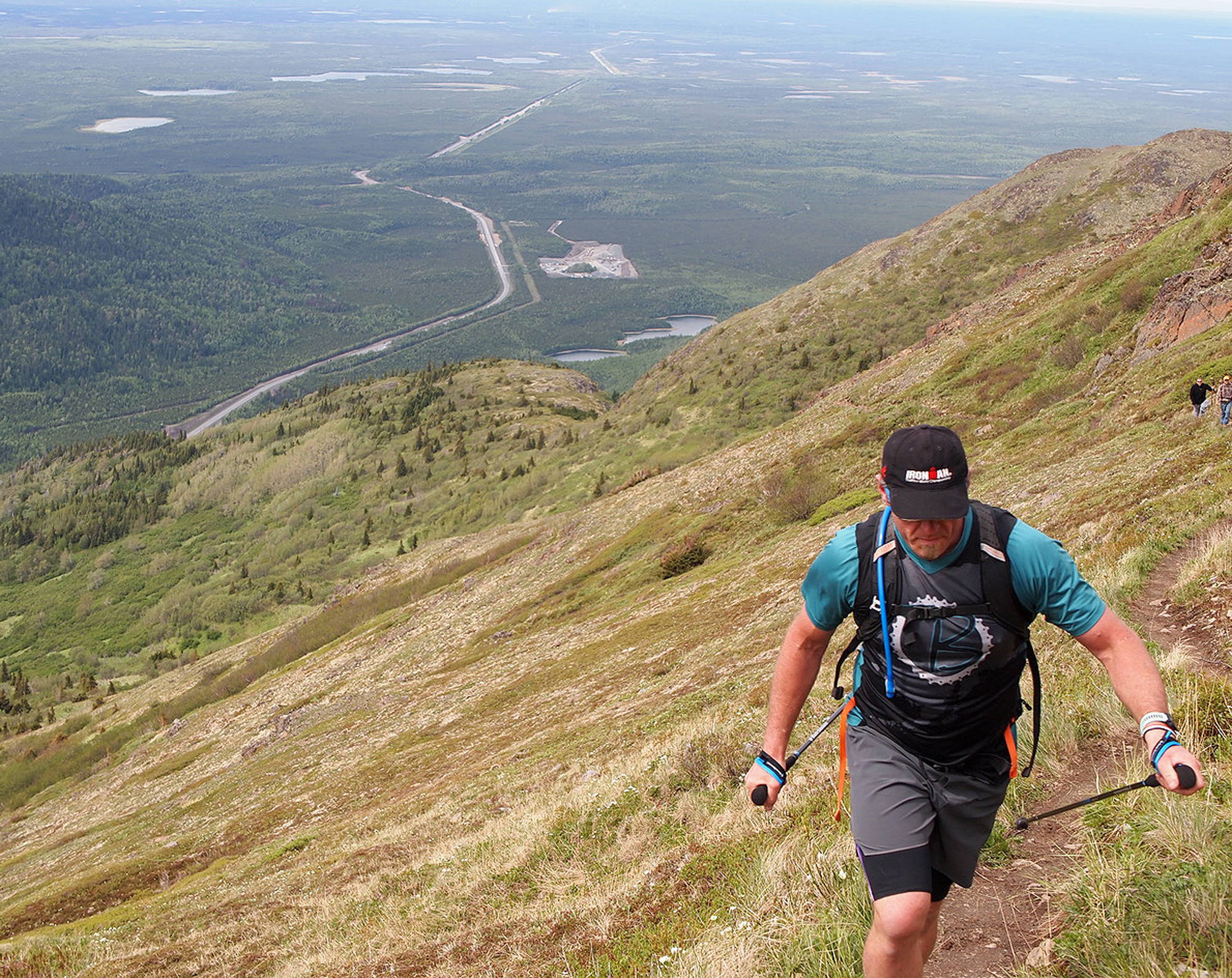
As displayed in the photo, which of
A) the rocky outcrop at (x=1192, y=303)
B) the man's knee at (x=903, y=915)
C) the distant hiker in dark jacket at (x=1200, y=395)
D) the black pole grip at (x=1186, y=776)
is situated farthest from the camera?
the rocky outcrop at (x=1192, y=303)

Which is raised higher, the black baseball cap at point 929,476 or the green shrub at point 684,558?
the black baseball cap at point 929,476

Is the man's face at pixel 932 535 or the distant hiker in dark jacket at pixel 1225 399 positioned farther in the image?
the distant hiker in dark jacket at pixel 1225 399

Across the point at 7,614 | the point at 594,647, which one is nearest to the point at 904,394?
the point at 594,647

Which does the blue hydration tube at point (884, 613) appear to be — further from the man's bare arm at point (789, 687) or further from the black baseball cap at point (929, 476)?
the man's bare arm at point (789, 687)

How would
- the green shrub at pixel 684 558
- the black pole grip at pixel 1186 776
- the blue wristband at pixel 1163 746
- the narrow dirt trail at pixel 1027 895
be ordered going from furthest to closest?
the green shrub at pixel 684 558 → the narrow dirt trail at pixel 1027 895 → the blue wristband at pixel 1163 746 → the black pole grip at pixel 1186 776

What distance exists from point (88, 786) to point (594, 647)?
119 feet

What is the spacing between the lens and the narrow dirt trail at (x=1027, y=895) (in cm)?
631

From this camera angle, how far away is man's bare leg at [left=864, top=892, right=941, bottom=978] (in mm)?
5199

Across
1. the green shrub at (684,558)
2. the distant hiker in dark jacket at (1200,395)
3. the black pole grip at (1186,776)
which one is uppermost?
the black pole grip at (1186,776)

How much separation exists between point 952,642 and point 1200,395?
74.0 ft

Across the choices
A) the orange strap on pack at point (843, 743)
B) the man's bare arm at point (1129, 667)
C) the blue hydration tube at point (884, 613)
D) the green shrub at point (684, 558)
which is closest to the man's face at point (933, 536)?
the blue hydration tube at point (884, 613)

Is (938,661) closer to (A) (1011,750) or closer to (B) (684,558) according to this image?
(A) (1011,750)

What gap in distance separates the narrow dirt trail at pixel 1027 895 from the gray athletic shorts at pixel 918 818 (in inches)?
42.4

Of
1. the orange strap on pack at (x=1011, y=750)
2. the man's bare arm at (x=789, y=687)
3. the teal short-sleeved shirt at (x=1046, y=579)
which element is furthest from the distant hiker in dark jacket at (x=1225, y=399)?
the man's bare arm at (x=789, y=687)
